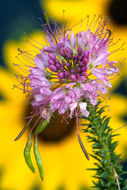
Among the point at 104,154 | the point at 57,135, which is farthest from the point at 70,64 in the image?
the point at 57,135

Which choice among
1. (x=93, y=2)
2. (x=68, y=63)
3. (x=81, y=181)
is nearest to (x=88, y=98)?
(x=68, y=63)

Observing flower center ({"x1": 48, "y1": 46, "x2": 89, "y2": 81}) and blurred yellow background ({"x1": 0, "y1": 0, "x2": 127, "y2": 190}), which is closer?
flower center ({"x1": 48, "y1": 46, "x2": 89, "y2": 81})

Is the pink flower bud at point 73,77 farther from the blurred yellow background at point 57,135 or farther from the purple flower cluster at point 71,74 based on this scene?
the blurred yellow background at point 57,135

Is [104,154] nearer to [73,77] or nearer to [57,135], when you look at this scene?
[73,77]

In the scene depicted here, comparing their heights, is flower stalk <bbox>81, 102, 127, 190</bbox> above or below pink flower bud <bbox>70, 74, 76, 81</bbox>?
below

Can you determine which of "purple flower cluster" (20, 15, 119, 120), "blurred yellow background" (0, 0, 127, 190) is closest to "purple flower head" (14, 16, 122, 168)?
"purple flower cluster" (20, 15, 119, 120)

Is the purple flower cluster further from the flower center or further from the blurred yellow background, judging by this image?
the blurred yellow background
